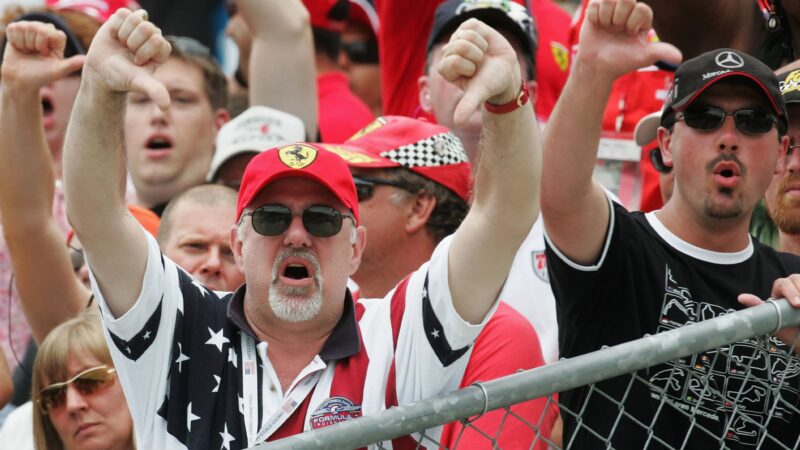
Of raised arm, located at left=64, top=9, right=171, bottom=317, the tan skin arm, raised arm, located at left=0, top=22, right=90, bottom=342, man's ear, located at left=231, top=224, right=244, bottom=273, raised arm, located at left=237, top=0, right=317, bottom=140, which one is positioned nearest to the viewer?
raised arm, located at left=64, top=9, right=171, bottom=317

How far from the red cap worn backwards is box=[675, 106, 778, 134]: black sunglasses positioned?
3.32 feet

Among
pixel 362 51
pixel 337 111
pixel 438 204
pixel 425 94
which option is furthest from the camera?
pixel 362 51

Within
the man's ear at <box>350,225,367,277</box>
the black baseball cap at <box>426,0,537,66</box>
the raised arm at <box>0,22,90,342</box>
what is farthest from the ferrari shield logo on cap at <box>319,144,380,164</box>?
the raised arm at <box>0,22,90,342</box>

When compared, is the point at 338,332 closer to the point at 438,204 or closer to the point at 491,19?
the point at 438,204

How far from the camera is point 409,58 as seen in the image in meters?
5.91

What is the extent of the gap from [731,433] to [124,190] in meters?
1.69

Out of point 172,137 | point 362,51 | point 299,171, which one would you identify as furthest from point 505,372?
point 362,51

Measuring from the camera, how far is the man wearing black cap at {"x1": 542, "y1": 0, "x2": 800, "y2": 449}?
341 cm

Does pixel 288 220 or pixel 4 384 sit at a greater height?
pixel 288 220

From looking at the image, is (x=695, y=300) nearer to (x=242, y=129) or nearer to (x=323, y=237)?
(x=323, y=237)

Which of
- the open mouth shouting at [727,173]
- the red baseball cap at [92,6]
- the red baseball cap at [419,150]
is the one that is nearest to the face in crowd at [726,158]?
the open mouth shouting at [727,173]

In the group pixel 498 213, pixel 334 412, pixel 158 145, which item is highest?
pixel 498 213

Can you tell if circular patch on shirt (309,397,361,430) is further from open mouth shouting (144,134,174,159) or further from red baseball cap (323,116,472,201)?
open mouth shouting (144,134,174,159)

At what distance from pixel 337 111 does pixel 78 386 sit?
7.94 ft
